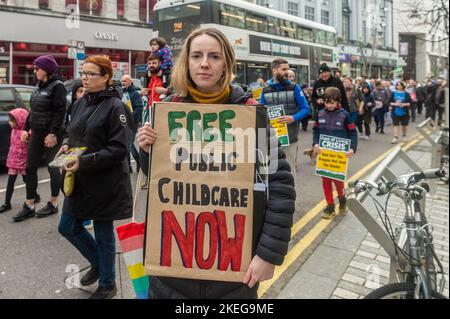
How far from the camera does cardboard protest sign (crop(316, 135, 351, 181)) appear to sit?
4.82m

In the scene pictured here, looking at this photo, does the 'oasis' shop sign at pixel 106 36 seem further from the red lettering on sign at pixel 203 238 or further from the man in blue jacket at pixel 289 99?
the red lettering on sign at pixel 203 238

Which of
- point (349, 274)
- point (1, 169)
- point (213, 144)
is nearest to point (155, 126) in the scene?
point (213, 144)

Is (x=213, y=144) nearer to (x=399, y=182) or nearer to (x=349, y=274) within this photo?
(x=399, y=182)

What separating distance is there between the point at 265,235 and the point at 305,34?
650 inches

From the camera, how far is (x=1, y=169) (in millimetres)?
7270

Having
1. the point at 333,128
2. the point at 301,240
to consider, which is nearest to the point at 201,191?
the point at 301,240

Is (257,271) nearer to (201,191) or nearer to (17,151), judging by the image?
(201,191)

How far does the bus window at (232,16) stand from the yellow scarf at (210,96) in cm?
1106

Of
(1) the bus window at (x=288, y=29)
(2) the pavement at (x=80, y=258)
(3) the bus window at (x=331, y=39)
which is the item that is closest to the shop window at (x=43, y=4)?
(1) the bus window at (x=288, y=29)

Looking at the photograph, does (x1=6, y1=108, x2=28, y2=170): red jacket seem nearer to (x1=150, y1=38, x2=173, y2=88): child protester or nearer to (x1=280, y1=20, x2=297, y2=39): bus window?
(x1=150, y1=38, x2=173, y2=88): child protester

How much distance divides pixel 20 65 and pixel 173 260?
19392 mm

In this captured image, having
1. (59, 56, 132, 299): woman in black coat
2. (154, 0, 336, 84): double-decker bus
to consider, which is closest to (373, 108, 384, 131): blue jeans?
(154, 0, 336, 84): double-decker bus

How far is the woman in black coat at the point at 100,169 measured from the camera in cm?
282

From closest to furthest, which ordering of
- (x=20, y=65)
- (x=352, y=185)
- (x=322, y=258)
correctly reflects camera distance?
1. (x=352, y=185)
2. (x=322, y=258)
3. (x=20, y=65)
